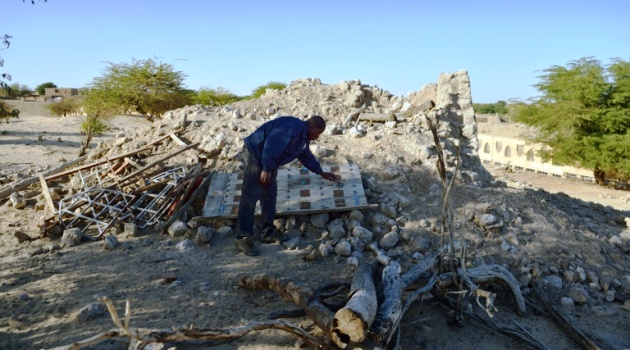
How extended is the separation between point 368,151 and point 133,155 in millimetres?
3537

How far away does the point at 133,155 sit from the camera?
7035 millimetres

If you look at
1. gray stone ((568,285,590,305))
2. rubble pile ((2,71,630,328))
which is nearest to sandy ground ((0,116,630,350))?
gray stone ((568,285,590,305))

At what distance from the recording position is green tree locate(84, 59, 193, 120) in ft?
49.5

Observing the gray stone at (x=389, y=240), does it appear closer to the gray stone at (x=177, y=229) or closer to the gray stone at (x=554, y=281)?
the gray stone at (x=554, y=281)

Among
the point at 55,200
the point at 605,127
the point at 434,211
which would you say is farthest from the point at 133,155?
the point at 605,127

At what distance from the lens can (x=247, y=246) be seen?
4.82m

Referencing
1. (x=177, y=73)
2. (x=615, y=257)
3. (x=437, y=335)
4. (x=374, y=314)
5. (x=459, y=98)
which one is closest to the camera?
(x=374, y=314)

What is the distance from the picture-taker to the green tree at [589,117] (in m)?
17.2

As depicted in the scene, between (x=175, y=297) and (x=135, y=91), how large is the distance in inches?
497

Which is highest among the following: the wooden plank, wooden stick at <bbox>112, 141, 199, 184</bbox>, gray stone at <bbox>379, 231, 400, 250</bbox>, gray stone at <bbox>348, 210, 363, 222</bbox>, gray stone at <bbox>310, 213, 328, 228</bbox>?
wooden stick at <bbox>112, 141, 199, 184</bbox>

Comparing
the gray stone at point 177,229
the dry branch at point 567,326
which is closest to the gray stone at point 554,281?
the dry branch at point 567,326

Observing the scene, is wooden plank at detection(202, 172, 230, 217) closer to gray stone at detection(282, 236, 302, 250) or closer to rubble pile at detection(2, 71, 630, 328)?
rubble pile at detection(2, 71, 630, 328)

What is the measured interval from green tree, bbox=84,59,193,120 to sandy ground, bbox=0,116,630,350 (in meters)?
10.3

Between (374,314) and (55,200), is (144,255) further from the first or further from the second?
(374,314)
